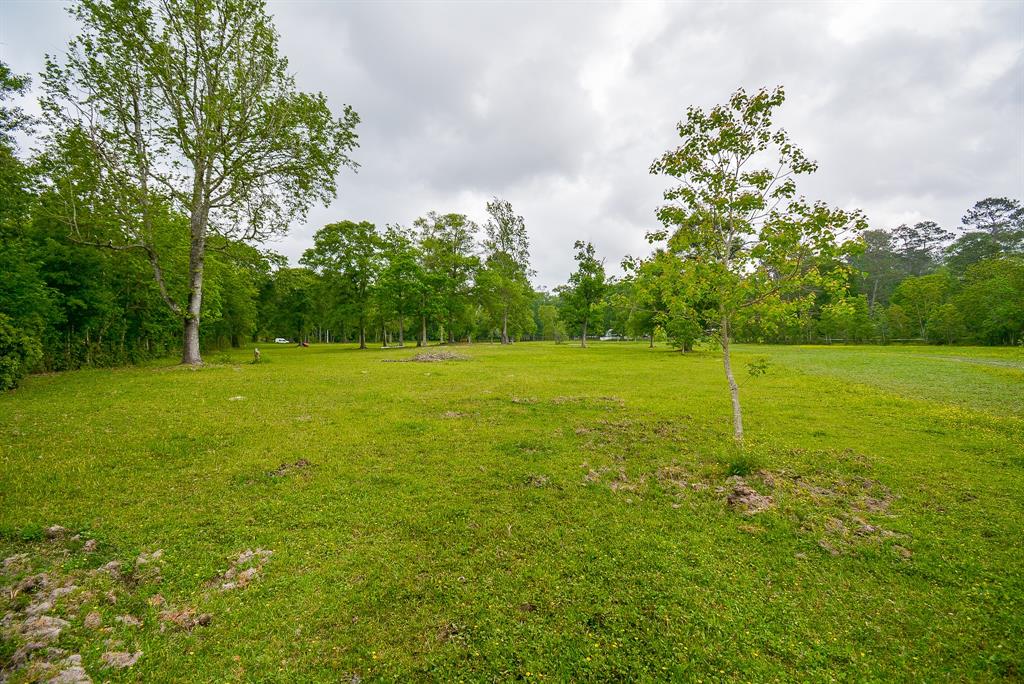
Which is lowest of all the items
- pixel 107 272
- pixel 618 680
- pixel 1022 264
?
pixel 618 680

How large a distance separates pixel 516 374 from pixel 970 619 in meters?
20.4

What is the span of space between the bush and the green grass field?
3.06 m

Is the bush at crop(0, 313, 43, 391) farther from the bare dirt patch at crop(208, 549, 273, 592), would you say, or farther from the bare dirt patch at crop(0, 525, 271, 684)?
the bare dirt patch at crop(208, 549, 273, 592)

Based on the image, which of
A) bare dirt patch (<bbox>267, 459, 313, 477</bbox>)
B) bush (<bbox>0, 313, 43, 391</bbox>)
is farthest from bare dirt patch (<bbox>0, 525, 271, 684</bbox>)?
bush (<bbox>0, 313, 43, 391</bbox>)

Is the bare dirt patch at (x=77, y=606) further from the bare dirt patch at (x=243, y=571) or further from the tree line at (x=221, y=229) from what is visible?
the tree line at (x=221, y=229)

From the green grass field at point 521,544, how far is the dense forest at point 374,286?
3502 mm

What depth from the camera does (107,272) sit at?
23312 millimetres

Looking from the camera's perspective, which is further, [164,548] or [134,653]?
[164,548]

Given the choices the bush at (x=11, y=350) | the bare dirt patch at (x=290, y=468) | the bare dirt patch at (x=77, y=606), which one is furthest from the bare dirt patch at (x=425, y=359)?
the bare dirt patch at (x=77, y=606)

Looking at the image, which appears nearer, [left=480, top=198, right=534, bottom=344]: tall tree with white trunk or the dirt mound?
the dirt mound

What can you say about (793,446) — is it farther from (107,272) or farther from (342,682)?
(107,272)

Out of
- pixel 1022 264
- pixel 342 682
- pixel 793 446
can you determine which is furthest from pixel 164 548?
pixel 1022 264

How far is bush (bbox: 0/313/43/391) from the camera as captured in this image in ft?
45.1

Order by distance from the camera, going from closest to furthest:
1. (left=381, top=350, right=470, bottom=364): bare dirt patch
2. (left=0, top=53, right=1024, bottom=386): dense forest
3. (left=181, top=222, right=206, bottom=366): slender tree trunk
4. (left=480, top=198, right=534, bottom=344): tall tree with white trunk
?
(left=0, top=53, right=1024, bottom=386): dense forest → (left=181, top=222, right=206, bottom=366): slender tree trunk → (left=381, top=350, right=470, bottom=364): bare dirt patch → (left=480, top=198, right=534, bottom=344): tall tree with white trunk
